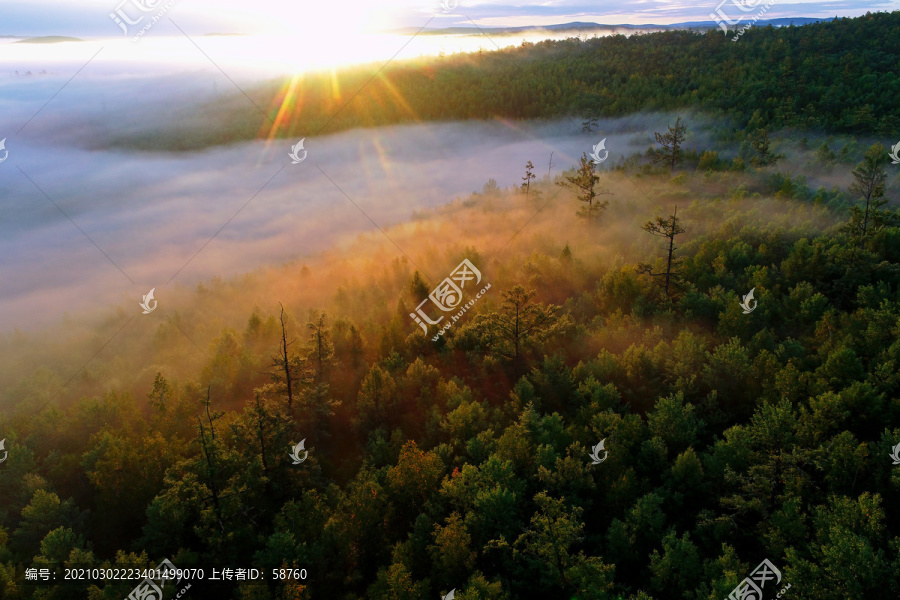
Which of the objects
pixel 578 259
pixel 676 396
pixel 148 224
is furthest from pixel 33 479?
pixel 148 224

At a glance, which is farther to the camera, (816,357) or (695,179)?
(695,179)

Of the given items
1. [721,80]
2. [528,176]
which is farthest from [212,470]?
[721,80]

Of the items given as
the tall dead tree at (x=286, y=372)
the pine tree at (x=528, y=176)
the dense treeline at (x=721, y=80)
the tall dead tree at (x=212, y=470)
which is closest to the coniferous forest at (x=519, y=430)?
the tall dead tree at (x=286, y=372)

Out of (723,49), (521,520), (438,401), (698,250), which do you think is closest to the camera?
(521,520)

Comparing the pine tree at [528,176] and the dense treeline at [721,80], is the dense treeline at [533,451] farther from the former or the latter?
the dense treeline at [721,80]

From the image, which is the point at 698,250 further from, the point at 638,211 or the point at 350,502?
the point at 350,502

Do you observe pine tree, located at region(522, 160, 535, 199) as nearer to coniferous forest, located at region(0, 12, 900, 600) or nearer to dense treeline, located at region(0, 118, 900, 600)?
coniferous forest, located at region(0, 12, 900, 600)

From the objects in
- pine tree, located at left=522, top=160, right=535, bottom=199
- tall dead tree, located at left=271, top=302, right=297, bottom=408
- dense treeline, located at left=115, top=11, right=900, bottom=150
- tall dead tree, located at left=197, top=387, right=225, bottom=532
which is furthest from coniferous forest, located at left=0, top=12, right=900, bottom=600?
dense treeline, located at left=115, top=11, right=900, bottom=150
